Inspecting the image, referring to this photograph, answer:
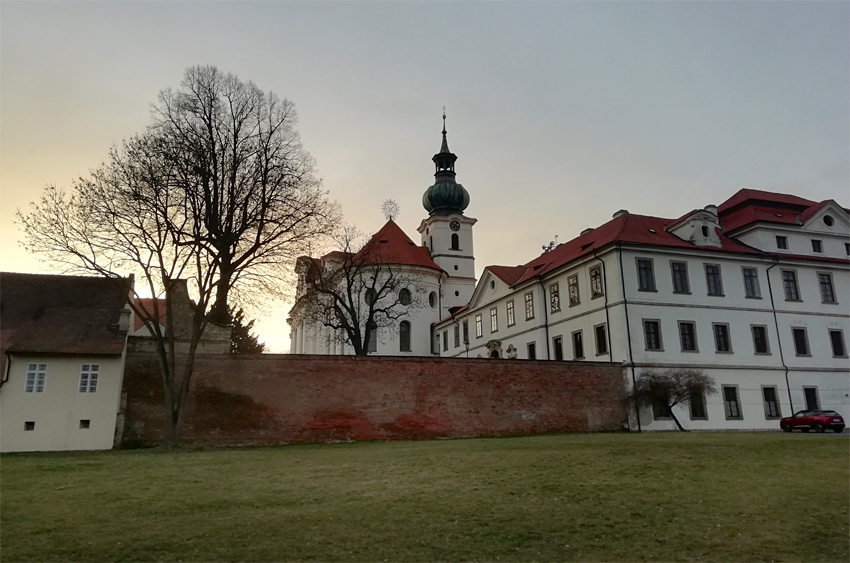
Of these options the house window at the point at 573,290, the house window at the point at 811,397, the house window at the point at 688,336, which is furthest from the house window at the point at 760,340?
the house window at the point at 573,290

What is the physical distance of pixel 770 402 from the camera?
107 feet

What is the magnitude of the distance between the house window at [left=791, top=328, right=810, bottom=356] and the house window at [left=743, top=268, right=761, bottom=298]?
9.60 ft

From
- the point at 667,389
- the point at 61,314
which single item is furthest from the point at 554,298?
the point at 61,314

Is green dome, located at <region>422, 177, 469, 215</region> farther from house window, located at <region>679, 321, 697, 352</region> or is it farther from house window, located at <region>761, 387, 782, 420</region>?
house window, located at <region>761, 387, 782, 420</region>

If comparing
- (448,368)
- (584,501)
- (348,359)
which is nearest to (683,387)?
(448,368)

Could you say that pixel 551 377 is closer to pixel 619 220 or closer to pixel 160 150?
pixel 619 220

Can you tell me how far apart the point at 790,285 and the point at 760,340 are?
415 centimetres

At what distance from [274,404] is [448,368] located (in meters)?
7.31

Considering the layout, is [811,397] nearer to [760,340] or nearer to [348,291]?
[760,340]

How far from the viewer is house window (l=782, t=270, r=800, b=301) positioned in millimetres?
35250

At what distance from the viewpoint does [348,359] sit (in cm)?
2562

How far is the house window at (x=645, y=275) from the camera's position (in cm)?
3187

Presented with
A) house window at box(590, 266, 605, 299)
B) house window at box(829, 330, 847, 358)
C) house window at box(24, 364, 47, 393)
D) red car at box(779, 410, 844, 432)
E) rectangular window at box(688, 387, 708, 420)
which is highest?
house window at box(590, 266, 605, 299)

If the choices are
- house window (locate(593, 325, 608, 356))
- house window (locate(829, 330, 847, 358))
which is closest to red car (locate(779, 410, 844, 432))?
house window (locate(829, 330, 847, 358))
